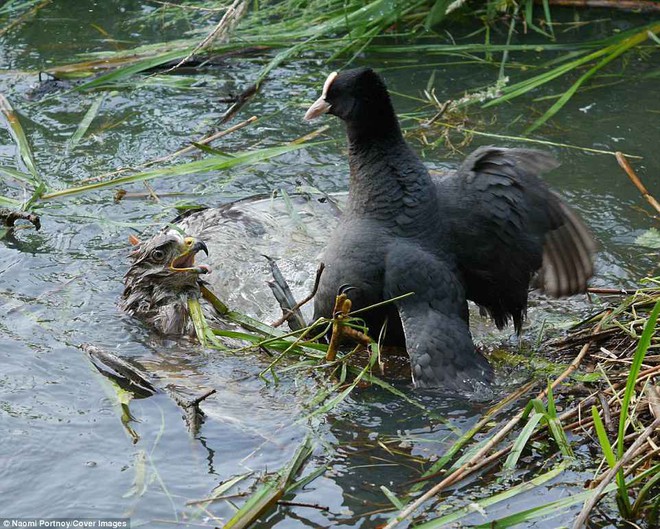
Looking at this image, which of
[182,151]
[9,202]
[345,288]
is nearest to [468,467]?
[345,288]

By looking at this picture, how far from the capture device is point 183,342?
549 cm

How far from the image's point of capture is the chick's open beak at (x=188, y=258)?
553cm

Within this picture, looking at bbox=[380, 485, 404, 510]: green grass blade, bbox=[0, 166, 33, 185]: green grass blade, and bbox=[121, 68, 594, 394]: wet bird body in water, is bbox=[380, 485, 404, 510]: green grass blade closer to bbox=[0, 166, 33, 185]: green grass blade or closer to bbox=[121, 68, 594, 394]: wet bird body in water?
bbox=[121, 68, 594, 394]: wet bird body in water

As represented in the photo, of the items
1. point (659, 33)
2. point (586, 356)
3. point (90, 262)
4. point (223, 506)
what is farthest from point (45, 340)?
point (659, 33)

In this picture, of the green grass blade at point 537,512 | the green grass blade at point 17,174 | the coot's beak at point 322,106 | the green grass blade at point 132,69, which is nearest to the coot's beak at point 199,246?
the coot's beak at point 322,106

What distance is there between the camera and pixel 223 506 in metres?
3.94

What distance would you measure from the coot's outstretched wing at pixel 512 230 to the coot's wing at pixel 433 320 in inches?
6.9

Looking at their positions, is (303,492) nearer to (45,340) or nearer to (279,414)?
(279,414)

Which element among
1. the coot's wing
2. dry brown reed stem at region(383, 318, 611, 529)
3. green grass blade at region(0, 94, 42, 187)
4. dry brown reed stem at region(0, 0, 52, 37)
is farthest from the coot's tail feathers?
dry brown reed stem at region(0, 0, 52, 37)

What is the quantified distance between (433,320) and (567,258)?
2.66 feet

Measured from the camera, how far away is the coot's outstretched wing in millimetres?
4941

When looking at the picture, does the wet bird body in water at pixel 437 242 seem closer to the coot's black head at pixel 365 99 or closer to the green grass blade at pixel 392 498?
the coot's black head at pixel 365 99

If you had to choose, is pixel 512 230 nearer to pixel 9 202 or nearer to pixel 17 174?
pixel 9 202

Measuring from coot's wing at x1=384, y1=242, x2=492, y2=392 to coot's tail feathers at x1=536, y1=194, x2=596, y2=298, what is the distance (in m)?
0.47
